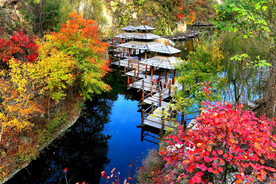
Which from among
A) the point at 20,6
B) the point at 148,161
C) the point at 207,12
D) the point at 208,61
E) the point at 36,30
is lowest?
the point at 148,161

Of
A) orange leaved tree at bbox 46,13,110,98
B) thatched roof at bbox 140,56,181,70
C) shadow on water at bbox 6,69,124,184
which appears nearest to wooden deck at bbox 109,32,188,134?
thatched roof at bbox 140,56,181,70

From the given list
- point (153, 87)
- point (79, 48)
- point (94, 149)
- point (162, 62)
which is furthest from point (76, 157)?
point (162, 62)

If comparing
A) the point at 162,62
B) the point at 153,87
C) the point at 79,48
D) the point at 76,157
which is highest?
the point at 79,48

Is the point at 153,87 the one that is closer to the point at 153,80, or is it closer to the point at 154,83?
the point at 154,83

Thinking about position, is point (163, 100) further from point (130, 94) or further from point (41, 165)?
point (41, 165)

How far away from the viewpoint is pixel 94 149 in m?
16.1

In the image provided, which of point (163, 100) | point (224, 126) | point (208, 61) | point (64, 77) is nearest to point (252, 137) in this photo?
point (224, 126)

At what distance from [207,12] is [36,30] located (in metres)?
66.2

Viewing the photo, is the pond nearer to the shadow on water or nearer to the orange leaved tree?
the shadow on water

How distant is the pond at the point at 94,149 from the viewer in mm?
13320

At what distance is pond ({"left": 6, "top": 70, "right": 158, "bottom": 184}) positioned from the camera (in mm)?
13320

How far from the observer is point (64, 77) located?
48.3 feet

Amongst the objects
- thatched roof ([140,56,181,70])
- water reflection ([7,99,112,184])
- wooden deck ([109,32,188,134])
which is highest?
thatched roof ([140,56,181,70])

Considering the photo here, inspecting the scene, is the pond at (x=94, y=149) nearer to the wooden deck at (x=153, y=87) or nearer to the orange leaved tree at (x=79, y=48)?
the wooden deck at (x=153, y=87)
